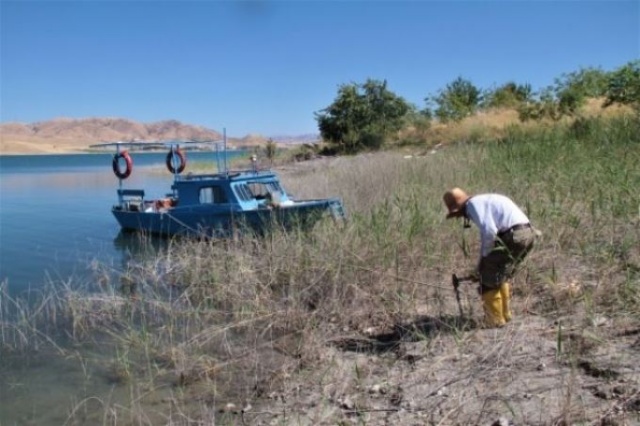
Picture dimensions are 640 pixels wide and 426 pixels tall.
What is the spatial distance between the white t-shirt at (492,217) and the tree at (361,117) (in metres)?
28.2

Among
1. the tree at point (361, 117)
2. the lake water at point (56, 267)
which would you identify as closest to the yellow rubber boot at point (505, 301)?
the lake water at point (56, 267)

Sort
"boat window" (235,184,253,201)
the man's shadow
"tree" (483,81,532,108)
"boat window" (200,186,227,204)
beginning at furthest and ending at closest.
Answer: "tree" (483,81,532,108) → "boat window" (200,186,227,204) → "boat window" (235,184,253,201) → the man's shadow

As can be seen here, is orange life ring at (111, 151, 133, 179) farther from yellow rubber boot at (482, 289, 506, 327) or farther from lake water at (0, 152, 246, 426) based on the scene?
yellow rubber boot at (482, 289, 506, 327)

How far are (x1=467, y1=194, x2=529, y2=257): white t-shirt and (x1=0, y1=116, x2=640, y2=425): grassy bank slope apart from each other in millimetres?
737

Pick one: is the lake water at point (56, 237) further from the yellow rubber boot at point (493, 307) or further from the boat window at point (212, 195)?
the yellow rubber boot at point (493, 307)

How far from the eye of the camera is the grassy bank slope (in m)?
4.26

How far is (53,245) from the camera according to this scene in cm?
1577

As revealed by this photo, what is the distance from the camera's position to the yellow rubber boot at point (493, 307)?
5.14 meters

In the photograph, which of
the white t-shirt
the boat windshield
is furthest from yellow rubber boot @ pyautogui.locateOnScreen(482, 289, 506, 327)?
the boat windshield

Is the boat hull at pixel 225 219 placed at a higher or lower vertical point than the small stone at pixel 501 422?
higher

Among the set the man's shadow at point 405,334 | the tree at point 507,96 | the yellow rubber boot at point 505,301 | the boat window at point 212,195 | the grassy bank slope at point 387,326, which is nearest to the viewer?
the grassy bank slope at point 387,326

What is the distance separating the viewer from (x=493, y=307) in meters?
5.16

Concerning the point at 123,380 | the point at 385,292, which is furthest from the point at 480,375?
the point at 123,380

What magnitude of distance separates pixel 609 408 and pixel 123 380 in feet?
14.8
